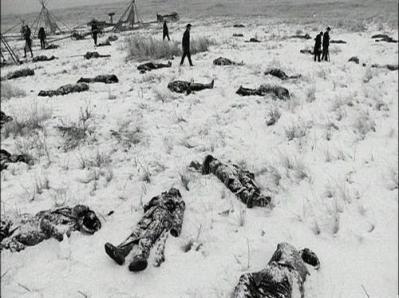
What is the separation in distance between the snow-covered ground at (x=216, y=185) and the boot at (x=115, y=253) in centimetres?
7

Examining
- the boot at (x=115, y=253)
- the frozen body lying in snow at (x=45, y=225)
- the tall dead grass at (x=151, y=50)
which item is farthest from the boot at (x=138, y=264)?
the tall dead grass at (x=151, y=50)

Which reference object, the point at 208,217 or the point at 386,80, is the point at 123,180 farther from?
the point at 386,80

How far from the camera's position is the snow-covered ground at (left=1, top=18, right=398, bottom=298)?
305 centimetres

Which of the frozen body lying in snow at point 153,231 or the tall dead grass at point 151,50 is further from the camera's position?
the tall dead grass at point 151,50

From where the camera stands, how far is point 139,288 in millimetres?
2971

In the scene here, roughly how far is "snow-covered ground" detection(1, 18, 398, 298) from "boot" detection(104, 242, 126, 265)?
0.07 meters

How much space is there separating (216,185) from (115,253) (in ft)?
6.01

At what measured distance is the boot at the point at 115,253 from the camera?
313 cm

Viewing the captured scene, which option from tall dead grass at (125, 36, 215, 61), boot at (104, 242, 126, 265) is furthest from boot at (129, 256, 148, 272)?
tall dead grass at (125, 36, 215, 61)

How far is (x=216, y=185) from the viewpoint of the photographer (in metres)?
4.64

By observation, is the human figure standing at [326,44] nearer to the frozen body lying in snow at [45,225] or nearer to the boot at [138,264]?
the frozen body lying in snow at [45,225]

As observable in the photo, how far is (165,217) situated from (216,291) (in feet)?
3.21

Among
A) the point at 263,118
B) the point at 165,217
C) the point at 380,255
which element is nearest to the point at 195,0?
the point at 165,217

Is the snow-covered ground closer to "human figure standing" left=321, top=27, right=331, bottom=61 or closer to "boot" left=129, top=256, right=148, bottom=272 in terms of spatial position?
"boot" left=129, top=256, right=148, bottom=272
